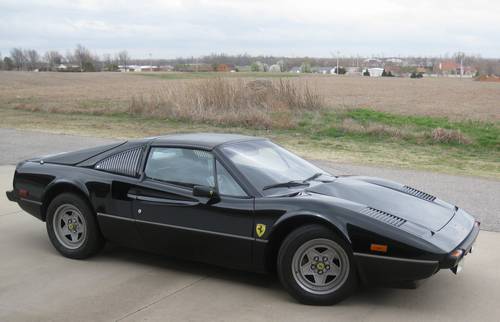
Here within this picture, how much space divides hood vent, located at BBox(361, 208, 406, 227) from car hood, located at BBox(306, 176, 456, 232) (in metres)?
0.09

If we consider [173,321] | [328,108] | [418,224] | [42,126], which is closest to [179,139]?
[173,321]

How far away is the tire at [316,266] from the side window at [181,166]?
0.95 m

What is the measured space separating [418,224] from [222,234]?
153 cm

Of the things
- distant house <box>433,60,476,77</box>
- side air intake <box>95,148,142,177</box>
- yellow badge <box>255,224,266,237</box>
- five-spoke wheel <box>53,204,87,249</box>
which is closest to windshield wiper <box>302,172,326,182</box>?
yellow badge <box>255,224,266,237</box>

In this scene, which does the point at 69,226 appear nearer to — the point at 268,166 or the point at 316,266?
the point at 268,166

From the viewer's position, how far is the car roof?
533 cm

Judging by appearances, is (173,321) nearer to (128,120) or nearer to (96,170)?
(96,170)

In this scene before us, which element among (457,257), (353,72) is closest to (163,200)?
(457,257)

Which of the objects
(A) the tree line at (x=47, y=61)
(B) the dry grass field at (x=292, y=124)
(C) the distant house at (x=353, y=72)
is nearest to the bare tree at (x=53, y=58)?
(A) the tree line at (x=47, y=61)

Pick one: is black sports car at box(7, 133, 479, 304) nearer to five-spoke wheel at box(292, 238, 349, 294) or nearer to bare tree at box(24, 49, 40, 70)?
five-spoke wheel at box(292, 238, 349, 294)

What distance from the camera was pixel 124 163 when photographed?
5562 mm

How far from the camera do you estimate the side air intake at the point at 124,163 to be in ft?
18.0

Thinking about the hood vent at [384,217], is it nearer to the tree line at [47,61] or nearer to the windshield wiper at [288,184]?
the windshield wiper at [288,184]

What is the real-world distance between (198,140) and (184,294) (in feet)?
4.70
